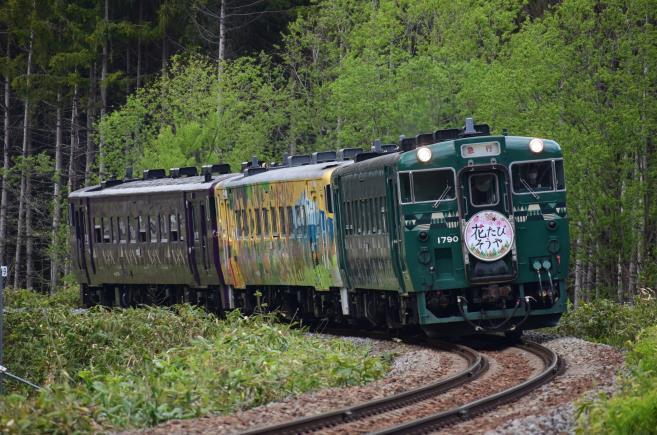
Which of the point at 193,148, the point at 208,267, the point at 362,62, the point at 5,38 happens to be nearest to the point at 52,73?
the point at 5,38

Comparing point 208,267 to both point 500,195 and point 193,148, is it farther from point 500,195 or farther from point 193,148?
point 193,148

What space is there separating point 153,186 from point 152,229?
0.97m

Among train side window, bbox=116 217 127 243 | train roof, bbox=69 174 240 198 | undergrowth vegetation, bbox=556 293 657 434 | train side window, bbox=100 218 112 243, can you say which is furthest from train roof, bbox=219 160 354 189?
train side window, bbox=100 218 112 243

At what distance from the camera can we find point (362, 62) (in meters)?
44.9

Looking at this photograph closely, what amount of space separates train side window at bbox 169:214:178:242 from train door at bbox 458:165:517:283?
492 inches

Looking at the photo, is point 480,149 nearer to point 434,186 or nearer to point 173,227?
point 434,186

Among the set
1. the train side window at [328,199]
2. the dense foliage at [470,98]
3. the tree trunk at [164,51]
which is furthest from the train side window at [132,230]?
the tree trunk at [164,51]

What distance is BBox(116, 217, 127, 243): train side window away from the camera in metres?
34.1

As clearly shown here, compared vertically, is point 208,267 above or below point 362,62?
below

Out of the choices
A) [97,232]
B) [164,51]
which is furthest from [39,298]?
[164,51]

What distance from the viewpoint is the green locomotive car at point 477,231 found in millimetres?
20047

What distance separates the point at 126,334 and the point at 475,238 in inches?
228

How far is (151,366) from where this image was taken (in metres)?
17.3

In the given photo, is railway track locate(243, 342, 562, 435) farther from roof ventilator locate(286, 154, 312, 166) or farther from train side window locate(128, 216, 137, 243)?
train side window locate(128, 216, 137, 243)
